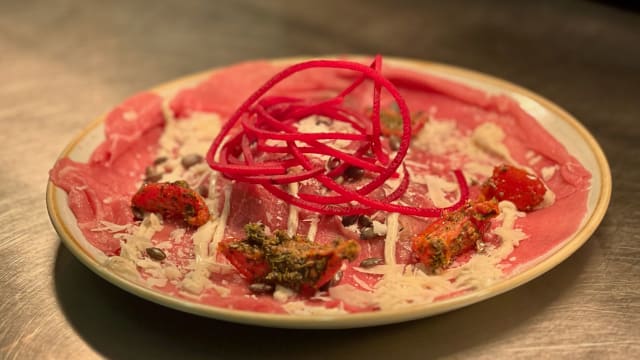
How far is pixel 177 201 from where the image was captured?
85.7 inches

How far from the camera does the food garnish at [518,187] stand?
7.26 ft

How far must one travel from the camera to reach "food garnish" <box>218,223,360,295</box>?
1.82 m

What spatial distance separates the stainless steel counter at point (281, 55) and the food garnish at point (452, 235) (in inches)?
6.0

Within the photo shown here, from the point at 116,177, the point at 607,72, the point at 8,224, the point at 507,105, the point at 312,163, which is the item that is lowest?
the point at 8,224

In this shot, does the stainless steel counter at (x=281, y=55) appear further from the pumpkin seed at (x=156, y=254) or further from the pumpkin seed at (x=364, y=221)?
the pumpkin seed at (x=364, y=221)

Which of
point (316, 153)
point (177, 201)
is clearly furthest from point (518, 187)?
point (177, 201)

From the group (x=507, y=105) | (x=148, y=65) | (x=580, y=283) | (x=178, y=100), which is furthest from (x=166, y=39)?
(x=580, y=283)

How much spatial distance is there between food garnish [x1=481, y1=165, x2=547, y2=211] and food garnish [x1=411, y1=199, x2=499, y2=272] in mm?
154

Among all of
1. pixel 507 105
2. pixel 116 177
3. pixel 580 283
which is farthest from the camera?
pixel 507 105

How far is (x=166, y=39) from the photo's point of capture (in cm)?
410

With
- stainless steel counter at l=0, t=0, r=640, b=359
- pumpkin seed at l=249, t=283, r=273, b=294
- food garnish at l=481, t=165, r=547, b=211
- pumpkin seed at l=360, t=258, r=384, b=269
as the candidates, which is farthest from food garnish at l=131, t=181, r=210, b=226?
food garnish at l=481, t=165, r=547, b=211

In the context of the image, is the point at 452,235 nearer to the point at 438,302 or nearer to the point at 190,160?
the point at 438,302

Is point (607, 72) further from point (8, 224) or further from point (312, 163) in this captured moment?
point (8, 224)

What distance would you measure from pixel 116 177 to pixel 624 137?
193 cm
